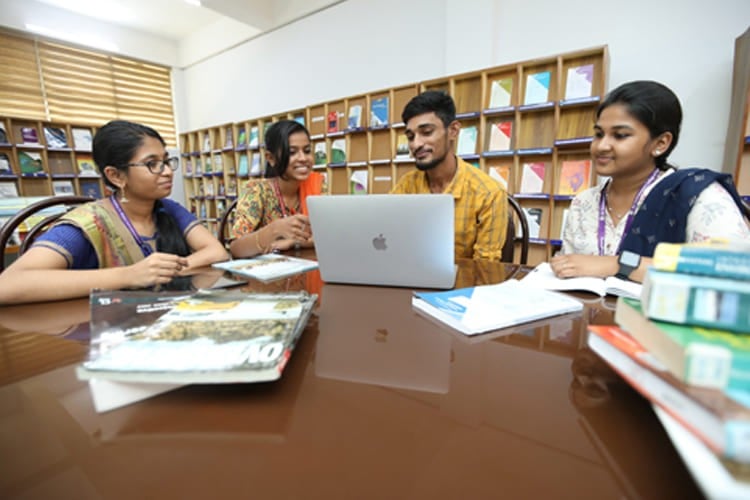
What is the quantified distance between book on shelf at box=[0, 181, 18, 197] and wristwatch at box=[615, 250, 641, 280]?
598 centimetres

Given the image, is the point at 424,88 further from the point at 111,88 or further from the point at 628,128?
the point at 111,88

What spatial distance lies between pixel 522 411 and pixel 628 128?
51.7 inches

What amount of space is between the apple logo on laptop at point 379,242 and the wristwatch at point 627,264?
643 mm

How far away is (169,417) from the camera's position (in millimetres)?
368

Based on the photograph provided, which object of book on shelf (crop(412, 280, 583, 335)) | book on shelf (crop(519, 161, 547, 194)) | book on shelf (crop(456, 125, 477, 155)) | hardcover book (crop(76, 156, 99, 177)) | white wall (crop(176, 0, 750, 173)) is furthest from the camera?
hardcover book (crop(76, 156, 99, 177))

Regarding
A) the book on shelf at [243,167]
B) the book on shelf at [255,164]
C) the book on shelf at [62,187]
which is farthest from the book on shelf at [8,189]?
the book on shelf at [255,164]

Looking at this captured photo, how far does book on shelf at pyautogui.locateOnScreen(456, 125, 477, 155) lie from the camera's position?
3.01 m

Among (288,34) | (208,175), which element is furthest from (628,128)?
(208,175)

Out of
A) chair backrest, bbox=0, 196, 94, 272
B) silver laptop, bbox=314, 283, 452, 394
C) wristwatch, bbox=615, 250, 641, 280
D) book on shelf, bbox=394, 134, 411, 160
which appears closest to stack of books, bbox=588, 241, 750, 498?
silver laptop, bbox=314, 283, 452, 394

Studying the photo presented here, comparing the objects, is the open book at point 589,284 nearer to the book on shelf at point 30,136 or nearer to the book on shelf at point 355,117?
the book on shelf at point 355,117

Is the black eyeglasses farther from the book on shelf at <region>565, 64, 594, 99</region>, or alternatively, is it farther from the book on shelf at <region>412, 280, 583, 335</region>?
the book on shelf at <region>565, 64, 594, 99</region>

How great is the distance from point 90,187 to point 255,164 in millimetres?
2435

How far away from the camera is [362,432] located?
1.13 ft

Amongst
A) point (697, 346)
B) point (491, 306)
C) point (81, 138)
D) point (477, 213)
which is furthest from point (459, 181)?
point (81, 138)
